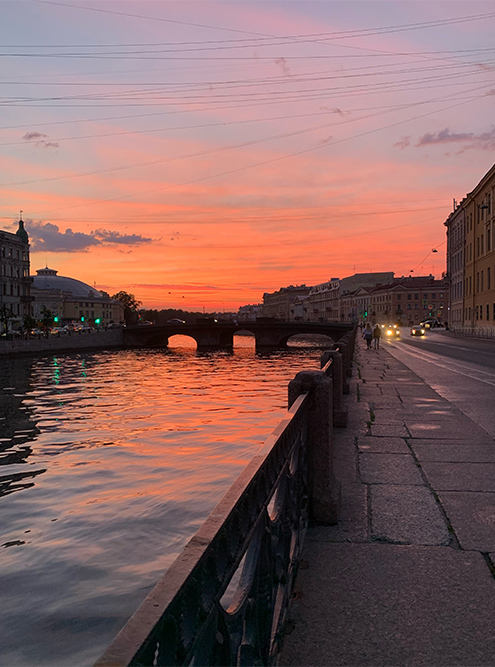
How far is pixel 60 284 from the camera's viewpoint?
184 m

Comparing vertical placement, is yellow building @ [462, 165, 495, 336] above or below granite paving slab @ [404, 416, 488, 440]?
above

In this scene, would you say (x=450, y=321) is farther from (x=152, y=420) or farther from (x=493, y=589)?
(x=493, y=589)

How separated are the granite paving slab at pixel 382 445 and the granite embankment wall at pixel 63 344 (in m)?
52.6

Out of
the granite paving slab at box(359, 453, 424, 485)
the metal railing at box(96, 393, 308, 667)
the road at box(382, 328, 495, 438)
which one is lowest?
the road at box(382, 328, 495, 438)

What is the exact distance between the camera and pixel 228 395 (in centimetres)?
2956

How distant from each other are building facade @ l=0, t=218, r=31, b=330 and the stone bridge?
17998 millimetres

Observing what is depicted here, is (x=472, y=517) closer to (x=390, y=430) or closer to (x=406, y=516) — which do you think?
(x=406, y=516)

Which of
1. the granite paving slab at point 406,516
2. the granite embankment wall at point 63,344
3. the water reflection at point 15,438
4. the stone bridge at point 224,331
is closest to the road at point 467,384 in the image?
the granite paving slab at point 406,516

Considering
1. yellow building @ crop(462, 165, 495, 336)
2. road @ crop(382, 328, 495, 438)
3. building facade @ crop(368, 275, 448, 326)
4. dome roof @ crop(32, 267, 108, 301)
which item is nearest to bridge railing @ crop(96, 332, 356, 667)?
road @ crop(382, 328, 495, 438)

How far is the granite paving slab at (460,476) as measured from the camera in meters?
5.55

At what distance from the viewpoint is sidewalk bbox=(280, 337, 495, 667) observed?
2.92m

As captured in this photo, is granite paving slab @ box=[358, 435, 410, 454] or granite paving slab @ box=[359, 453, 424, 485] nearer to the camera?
granite paving slab @ box=[359, 453, 424, 485]

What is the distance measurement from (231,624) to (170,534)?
7867 mm

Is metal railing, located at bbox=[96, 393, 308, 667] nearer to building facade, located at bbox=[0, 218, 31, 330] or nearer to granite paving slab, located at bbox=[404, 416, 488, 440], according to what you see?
granite paving slab, located at bbox=[404, 416, 488, 440]
